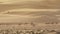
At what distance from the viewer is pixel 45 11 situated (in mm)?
1140

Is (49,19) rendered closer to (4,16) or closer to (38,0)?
(38,0)

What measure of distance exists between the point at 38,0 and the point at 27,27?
0.21 meters

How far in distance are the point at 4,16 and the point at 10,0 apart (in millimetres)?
124

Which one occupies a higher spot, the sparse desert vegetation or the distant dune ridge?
the distant dune ridge

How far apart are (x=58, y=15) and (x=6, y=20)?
379 mm

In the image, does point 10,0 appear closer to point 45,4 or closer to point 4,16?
point 4,16

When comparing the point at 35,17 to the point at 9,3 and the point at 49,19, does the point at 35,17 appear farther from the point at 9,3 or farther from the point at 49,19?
the point at 9,3

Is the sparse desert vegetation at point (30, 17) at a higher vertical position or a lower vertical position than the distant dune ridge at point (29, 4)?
lower

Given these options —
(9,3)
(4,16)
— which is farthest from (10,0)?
(4,16)

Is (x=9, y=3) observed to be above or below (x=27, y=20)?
above

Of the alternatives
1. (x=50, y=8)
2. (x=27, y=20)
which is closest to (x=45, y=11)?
(x=50, y=8)

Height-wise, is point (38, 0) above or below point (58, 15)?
above

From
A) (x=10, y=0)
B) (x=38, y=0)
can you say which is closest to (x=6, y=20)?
(x=10, y=0)

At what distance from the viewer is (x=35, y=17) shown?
114 centimetres
